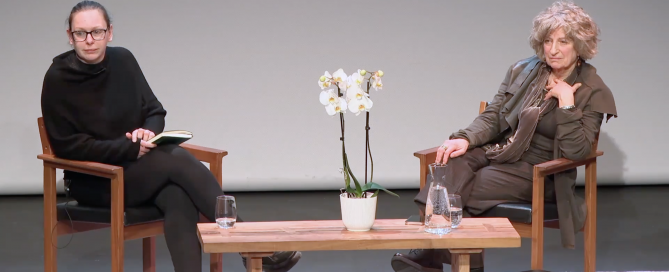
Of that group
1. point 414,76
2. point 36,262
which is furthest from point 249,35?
point 36,262

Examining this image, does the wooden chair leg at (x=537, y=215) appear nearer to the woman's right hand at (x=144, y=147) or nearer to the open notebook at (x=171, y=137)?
the open notebook at (x=171, y=137)

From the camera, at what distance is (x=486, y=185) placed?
3.31m

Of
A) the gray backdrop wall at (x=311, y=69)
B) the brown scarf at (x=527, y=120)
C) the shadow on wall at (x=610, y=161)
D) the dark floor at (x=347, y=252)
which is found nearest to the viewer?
the brown scarf at (x=527, y=120)

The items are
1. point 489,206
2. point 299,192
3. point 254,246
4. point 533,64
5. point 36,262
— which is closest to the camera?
point 254,246

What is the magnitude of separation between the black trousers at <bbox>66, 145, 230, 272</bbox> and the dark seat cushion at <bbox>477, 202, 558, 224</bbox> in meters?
1.06

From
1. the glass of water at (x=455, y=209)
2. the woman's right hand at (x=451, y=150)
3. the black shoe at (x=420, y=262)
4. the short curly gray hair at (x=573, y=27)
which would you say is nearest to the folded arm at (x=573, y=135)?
the short curly gray hair at (x=573, y=27)

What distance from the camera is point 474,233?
2.57 meters

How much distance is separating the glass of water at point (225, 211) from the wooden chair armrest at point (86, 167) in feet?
1.58

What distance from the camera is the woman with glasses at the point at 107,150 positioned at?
120 inches

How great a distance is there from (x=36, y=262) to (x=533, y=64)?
241 cm

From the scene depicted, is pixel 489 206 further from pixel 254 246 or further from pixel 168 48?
pixel 168 48

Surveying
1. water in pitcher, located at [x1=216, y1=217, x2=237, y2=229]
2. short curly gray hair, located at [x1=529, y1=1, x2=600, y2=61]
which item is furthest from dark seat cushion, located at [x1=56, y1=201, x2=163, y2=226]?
short curly gray hair, located at [x1=529, y1=1, x2=600, y2=61]

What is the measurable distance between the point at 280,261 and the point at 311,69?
2.44m

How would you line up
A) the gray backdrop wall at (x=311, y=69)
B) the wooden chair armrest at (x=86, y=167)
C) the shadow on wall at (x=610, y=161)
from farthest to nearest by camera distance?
the shadow on wall at (x=610, y=161) < the gray backdrop wall at (x=311, y=69) < the wooden chair armrest at (x=86, y=167)
